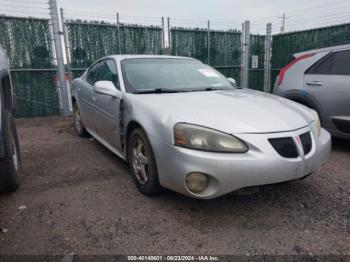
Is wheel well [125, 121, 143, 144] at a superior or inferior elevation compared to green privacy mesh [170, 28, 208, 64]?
inferior

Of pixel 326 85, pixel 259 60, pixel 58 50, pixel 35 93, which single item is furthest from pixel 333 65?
pixel 35 93

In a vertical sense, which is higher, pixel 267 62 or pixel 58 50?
pixel 58 50

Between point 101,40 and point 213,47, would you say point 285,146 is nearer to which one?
point 101,40

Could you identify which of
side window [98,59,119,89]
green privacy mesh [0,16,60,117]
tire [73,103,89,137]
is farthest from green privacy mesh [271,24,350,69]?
green privacy mesh [0,16,60,117]

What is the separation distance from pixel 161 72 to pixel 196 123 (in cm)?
139

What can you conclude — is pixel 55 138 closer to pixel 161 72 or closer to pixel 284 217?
pixel 161 72

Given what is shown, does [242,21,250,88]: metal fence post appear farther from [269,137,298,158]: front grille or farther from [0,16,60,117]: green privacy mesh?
[269,137,298,158]: front grille

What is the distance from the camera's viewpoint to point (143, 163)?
279 cm

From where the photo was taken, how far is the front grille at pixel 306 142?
240cm

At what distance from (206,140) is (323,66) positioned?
122 inches

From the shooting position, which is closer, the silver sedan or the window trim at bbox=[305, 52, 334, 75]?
the silver sedan

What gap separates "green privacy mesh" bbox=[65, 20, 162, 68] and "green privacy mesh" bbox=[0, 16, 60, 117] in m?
0.57

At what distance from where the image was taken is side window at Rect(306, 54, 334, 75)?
4.32 meters

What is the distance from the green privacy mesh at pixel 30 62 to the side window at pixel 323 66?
5.85 m
